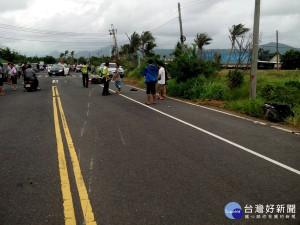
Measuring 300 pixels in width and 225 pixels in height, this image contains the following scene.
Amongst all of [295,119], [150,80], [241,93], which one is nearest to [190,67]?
[241,93]

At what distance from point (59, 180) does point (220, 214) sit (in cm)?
240

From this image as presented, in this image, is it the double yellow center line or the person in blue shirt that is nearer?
the double yellow center line

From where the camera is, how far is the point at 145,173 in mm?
4359

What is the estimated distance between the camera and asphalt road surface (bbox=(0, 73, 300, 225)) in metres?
3.26

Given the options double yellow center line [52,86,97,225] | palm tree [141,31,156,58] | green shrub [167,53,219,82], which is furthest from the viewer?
palm tree [141,31,156,58]

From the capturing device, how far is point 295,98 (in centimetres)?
1112

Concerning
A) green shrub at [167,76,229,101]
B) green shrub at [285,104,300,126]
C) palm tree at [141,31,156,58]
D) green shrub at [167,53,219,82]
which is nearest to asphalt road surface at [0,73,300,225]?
green shrub at [285,104,300,126]

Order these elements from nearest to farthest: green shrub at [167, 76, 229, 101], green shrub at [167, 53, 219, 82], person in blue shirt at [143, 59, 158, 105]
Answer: person in blue shirt at [143, 59, 158, 105]
green shrub at [167, 76, 229, 101]
green shrub at [167, 53, 219, 82]

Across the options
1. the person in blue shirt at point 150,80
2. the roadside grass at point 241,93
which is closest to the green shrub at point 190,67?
the roadside grass at point 241,93

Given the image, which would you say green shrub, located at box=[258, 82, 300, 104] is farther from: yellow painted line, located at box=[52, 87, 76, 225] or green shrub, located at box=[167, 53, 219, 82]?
yellow painted line, located at box=[52, 87, 76, 225]

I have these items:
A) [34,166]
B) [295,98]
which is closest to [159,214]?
[34,166]

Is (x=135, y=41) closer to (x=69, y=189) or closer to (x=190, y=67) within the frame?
(x=190, y=67)

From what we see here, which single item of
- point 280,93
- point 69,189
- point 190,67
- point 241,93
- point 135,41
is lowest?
point 69,189

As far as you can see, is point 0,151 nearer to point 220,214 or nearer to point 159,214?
point 159,214
